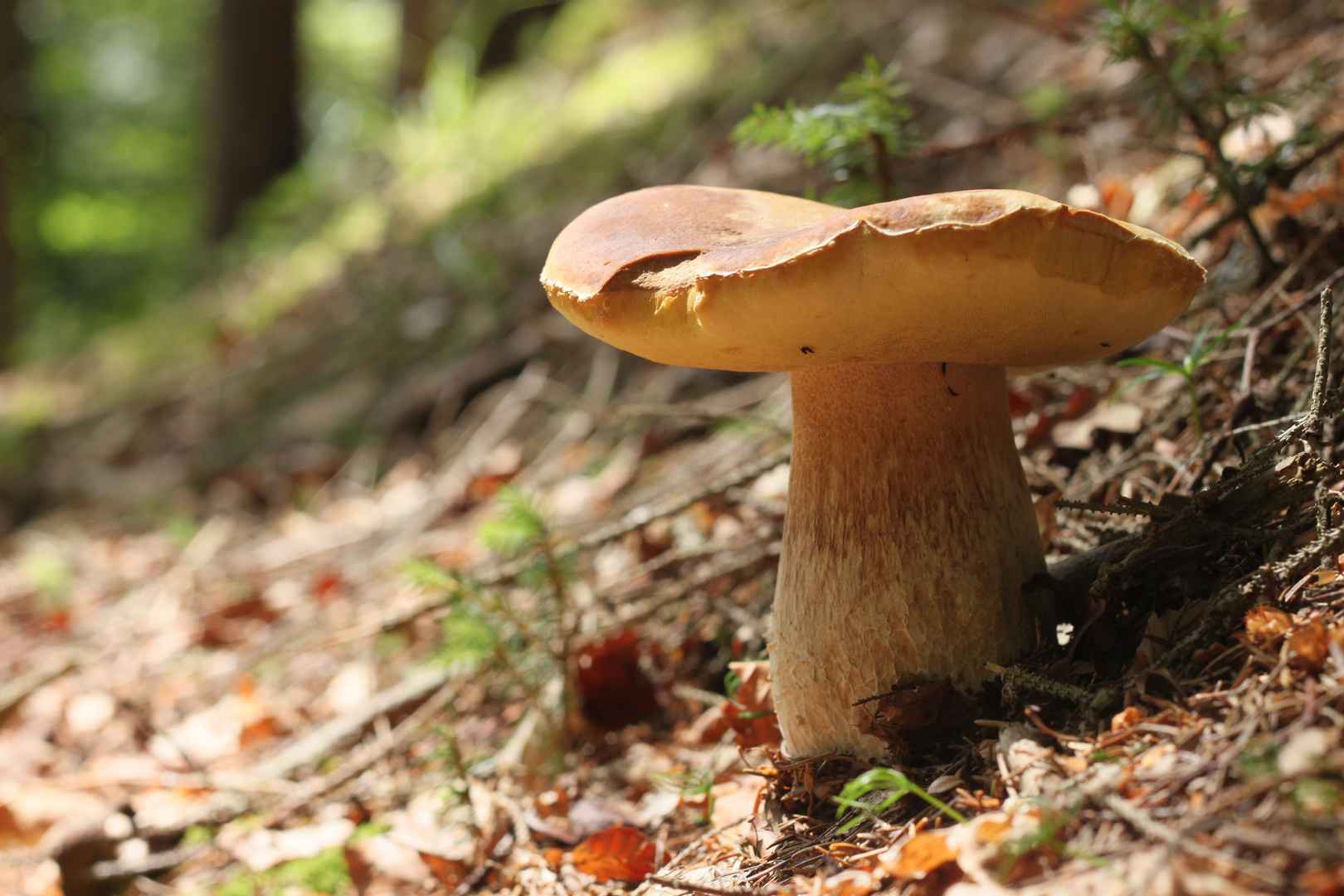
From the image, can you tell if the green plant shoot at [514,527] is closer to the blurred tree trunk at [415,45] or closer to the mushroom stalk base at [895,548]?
the mushroom stalk base at [895,548]

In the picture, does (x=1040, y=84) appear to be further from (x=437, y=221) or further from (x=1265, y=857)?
(x=437, y=221)

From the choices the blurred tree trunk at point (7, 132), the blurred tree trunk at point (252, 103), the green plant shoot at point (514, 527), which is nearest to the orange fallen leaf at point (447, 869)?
the green plant shoot at point (514, 527)

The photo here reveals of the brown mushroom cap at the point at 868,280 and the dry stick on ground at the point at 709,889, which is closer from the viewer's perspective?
the brown mushroom cap at the point at 868,280

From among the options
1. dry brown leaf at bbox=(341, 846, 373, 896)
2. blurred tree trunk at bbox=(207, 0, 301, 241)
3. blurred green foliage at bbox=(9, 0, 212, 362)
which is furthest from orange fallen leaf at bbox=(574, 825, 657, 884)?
blurred green foliage at bbox=(9, 0, 212, 362)

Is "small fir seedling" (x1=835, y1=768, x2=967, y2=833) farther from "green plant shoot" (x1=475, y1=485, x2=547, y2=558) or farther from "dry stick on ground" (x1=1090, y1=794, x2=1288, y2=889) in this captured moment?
"green plant shoot" (x1=475, y1=485, x2=547, y2=558)

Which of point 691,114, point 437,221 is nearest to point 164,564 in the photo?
point 437,221

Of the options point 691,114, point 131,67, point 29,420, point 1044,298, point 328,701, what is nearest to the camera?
point 1044,298
